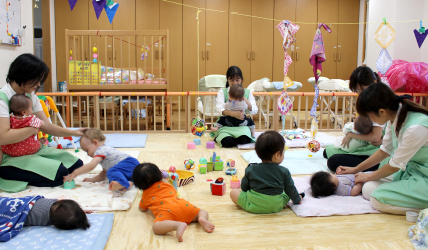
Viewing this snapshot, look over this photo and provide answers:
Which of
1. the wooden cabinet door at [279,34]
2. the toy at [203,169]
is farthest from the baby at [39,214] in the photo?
the wooden cabinet door at [279,34]

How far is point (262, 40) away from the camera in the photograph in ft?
26.1

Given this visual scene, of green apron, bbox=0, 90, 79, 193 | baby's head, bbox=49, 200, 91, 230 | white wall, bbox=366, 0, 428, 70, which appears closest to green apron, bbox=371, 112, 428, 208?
baby's head, bbox=49, 200, 91, 230

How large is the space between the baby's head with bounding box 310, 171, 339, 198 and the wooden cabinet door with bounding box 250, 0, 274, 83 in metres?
5.72

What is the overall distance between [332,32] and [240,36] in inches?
78.2

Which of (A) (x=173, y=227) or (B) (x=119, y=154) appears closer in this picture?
(A) (x=173, y=227)

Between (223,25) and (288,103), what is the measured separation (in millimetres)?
4312

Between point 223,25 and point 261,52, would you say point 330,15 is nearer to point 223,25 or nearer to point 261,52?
point 261,52

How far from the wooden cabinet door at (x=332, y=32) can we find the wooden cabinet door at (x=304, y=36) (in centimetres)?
18

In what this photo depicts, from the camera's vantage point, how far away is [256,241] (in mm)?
1866

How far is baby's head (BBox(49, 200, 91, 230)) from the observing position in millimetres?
1864

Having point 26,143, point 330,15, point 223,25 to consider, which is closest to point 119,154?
point 26,143

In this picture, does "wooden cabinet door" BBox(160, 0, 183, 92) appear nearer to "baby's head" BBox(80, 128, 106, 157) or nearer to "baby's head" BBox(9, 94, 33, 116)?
"baby's head" BBox(80, 128, 106, 157)

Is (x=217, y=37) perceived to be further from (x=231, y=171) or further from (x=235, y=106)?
(x=231, y=171)

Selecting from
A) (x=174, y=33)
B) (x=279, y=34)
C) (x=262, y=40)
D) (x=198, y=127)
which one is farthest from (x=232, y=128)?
(x=279, y=34)
